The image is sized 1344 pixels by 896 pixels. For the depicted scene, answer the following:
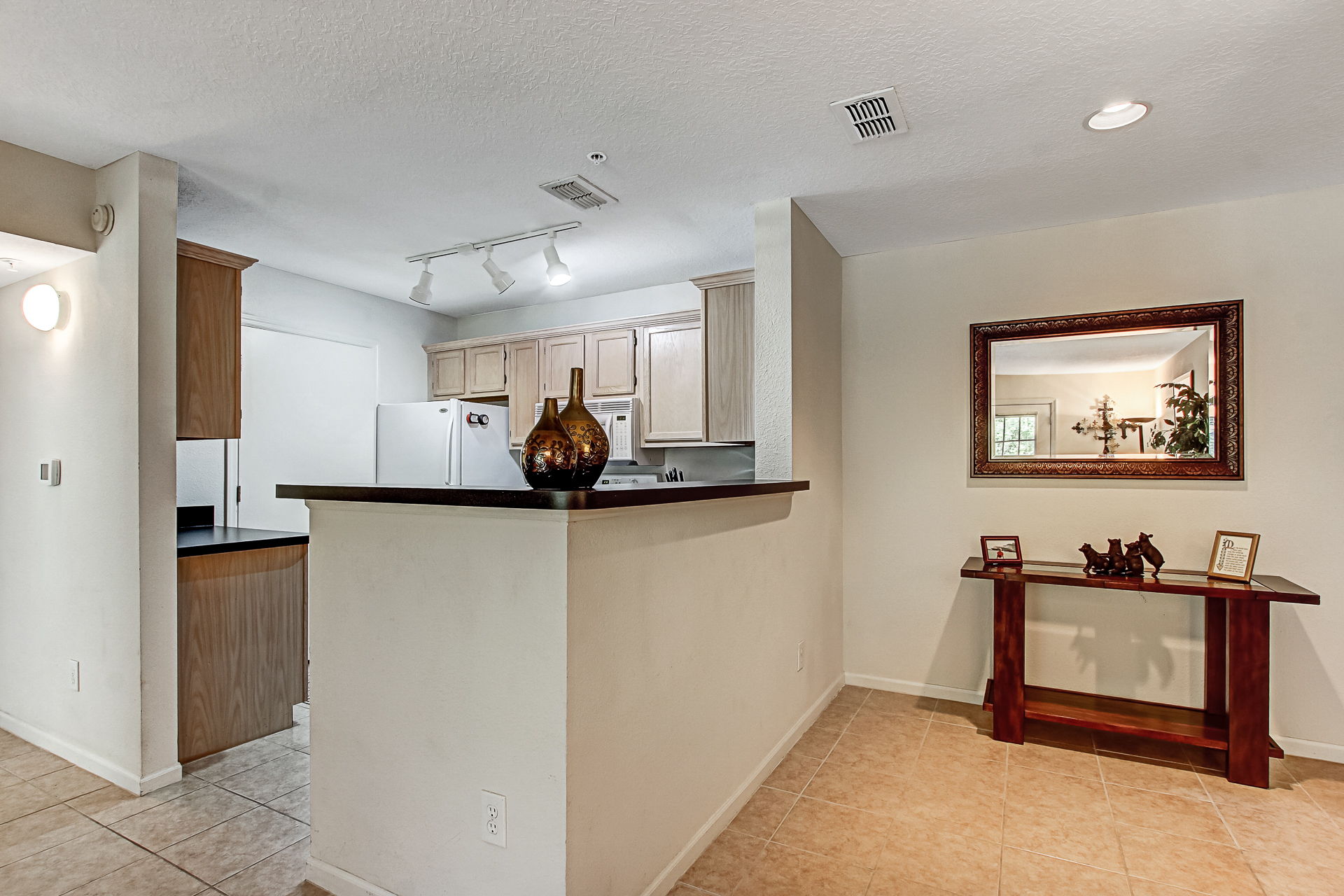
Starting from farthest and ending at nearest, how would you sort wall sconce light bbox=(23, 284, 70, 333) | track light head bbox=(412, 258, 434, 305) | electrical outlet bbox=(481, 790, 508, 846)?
track light head bbox=(412, 258, 434, 305)
wall sconce light bbox=(23, 284, 70, 333)
electrical outlet bbox=(481, 790, 508, 846)

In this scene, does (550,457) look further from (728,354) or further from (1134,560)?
(1134,560)

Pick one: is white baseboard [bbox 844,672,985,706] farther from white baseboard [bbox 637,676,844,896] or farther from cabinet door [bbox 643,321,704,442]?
cabinet door [bbox 643,321,704,442]

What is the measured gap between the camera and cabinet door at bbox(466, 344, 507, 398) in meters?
4.79

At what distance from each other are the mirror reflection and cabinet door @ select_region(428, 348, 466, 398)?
3.49 meters

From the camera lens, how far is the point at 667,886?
1889 millimetres

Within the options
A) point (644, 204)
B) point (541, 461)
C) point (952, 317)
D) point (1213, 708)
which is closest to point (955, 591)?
point (1213, 708)

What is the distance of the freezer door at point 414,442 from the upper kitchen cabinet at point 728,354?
1877 millimetres

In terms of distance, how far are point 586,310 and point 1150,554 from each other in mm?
3576

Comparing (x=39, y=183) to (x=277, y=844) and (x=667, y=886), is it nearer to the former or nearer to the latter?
(x=277, y=844)

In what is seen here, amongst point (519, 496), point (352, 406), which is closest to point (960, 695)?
point (519, 496)

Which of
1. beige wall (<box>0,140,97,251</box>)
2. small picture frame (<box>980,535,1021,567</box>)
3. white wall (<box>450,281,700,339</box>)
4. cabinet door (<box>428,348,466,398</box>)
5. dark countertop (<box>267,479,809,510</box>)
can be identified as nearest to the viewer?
dark countertop (<box>267,479,809,510</box>)

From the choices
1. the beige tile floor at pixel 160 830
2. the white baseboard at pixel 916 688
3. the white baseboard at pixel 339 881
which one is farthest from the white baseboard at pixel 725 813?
the white baseboard at pixel 916 688

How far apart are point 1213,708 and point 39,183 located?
4975mm

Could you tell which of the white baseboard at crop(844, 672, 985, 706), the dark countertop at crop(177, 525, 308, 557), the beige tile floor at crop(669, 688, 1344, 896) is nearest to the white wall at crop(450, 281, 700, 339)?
the dark countertop at crop(177, 525, 308, 557)
